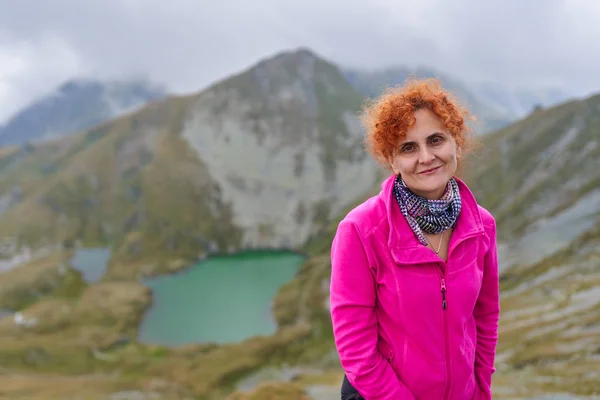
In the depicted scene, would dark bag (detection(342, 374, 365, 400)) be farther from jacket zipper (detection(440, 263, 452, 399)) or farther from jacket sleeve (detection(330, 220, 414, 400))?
jacket zipper (detection(440, 263, 452, 399))

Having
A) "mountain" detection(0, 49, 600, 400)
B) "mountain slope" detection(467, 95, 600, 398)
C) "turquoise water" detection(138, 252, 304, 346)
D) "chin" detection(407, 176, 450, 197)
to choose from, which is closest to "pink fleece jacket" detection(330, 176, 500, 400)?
"chin" detection(407, 176, 450, 197)

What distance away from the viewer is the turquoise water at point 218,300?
71.7 meters

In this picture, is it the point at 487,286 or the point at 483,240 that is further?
the point at 487,286

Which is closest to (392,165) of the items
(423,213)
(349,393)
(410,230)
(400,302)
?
(423,213)

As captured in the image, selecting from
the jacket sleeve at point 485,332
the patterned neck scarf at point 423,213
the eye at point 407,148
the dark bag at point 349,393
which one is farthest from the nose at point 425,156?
the dark bag at point 349,393

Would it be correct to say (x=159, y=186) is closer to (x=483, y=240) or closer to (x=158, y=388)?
(x=158, y=388)

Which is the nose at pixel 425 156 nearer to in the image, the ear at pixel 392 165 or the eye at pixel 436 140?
the eye at pixel 436 140

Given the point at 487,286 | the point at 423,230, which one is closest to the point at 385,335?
the point at 423,230

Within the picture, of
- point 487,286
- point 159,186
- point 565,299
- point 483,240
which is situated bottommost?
point 487,286

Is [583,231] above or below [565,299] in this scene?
above

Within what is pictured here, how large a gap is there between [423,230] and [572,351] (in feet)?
90.5

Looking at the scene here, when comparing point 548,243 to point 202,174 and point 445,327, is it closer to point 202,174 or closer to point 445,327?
point 445,327

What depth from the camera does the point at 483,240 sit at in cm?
430

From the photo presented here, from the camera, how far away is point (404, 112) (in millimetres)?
3811
